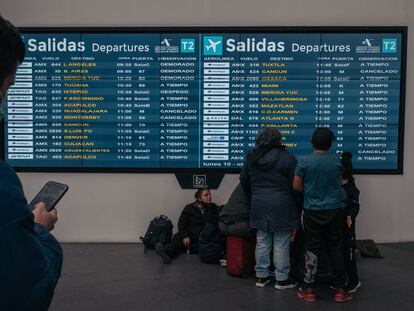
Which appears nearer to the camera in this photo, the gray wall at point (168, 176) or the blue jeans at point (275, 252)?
the blue jeans at point (275, 252)

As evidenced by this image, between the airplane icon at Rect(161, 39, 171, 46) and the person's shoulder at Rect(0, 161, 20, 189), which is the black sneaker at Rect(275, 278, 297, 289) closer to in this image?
the airplane icon at Rect(161, 39, 171, 46)

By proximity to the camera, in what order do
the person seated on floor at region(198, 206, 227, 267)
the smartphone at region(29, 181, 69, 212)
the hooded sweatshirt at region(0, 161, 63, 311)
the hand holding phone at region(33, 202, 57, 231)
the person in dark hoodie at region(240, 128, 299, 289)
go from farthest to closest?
the person seated on floor at region(198, 206, 227, 267)
the person in dark hoodie at region(240, 128, 299, 289)
the smartphone at region(29, 181, 69, 212)
the hand holding phone at region(33, 202, 57, 231)
the hooded sweatshirt at region(0, 161, 63, 311)

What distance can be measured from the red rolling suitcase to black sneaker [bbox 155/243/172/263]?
712mm

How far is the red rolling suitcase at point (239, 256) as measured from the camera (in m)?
4.54

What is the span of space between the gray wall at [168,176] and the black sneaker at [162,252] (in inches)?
23.8

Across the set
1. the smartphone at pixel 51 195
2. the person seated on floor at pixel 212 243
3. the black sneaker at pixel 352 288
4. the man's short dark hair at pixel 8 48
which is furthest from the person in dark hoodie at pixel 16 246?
the person seated on floor at pixel 212 243

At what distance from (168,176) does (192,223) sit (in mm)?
663

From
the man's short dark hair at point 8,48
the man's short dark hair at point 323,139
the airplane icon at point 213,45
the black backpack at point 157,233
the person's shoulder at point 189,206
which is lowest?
the black backpack at point 157,233

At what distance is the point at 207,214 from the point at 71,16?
2.65 meters

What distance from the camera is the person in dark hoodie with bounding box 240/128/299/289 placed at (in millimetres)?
4207

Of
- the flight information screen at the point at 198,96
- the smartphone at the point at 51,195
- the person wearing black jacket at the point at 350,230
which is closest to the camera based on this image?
the smartphone at the point at 51,195

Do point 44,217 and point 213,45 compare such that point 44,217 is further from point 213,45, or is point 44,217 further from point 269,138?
point 213,45

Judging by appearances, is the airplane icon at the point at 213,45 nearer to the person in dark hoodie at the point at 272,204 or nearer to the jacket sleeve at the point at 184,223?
the person in dark hoodie at the point at 272,204

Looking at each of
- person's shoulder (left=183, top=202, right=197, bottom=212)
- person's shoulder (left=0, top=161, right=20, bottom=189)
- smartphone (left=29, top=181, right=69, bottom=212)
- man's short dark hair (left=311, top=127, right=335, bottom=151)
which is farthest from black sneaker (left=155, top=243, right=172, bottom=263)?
person's shoulder (left=0, top=161, right=20, bottom=189)
